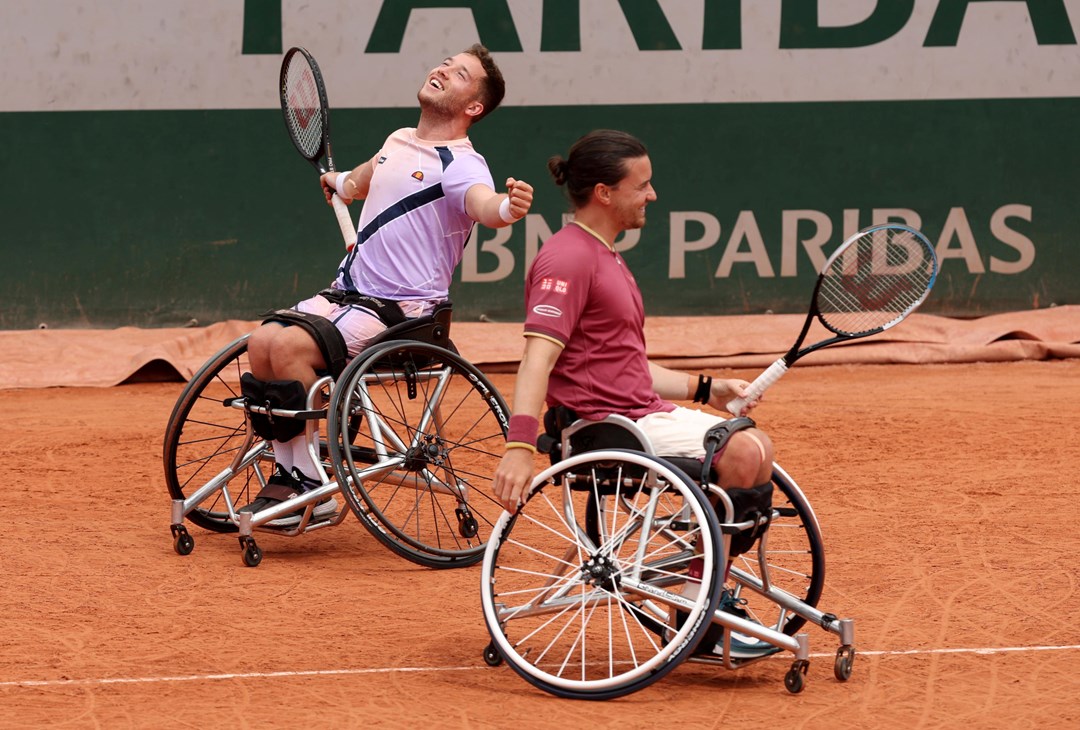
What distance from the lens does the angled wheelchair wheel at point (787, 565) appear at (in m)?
4.14

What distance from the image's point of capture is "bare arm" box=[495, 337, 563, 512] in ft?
12.8

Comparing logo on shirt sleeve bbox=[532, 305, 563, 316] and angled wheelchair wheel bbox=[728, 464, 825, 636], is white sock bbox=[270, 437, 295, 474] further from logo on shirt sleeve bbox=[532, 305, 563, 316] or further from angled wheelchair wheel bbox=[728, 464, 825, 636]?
logo on shirt sleeve bbox=[532, 305, 563, 316]

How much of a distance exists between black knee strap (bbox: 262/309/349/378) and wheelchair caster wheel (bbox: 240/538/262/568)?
619 mm

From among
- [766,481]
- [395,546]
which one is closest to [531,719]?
[766,481]

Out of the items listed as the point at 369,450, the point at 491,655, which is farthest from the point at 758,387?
the point at 369,450

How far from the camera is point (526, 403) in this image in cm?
395

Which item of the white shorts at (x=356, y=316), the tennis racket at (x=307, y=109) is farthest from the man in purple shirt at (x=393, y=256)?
the tennis racket at (x=307, y=109)

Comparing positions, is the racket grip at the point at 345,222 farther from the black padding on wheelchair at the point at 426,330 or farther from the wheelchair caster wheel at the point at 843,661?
the wheelchair caster wheel at the point at 843,661

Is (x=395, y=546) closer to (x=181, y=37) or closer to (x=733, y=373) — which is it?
(x=733, y=373)

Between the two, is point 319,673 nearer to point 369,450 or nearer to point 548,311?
point 548,311

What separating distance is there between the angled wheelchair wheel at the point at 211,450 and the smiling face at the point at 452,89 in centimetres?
106

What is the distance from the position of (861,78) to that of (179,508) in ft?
20.0

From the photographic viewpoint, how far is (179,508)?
5.48 metres

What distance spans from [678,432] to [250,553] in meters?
1.86
